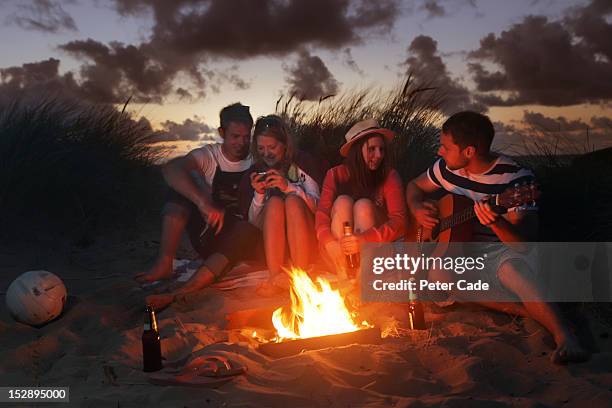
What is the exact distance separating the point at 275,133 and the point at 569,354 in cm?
309

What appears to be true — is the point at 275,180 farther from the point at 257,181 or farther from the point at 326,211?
the point at 326,211

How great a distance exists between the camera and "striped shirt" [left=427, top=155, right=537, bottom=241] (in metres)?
4.86

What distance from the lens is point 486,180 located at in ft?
16.2

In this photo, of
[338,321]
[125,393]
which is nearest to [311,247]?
[338,321]

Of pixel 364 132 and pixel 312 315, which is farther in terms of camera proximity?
pixel 364 132

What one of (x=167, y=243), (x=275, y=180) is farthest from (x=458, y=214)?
(x=167, y=243)

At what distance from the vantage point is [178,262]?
714cm

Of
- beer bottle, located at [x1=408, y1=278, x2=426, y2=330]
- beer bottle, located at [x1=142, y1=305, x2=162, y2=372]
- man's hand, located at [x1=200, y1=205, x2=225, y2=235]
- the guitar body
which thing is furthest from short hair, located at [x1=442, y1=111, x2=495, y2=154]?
beer bottle, located at [x1=142, y1=305, x2=162, y2=372]

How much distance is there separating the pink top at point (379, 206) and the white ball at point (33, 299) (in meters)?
2.35

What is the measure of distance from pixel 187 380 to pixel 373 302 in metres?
2.07

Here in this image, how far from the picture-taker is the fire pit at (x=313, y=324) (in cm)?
442

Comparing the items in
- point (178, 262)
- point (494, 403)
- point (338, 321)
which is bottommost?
point (494, 403)

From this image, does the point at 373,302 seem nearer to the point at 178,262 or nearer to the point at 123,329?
the point at 123,329

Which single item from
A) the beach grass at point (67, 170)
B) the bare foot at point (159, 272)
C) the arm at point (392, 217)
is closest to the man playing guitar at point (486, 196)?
the arm at point (392, 217)
